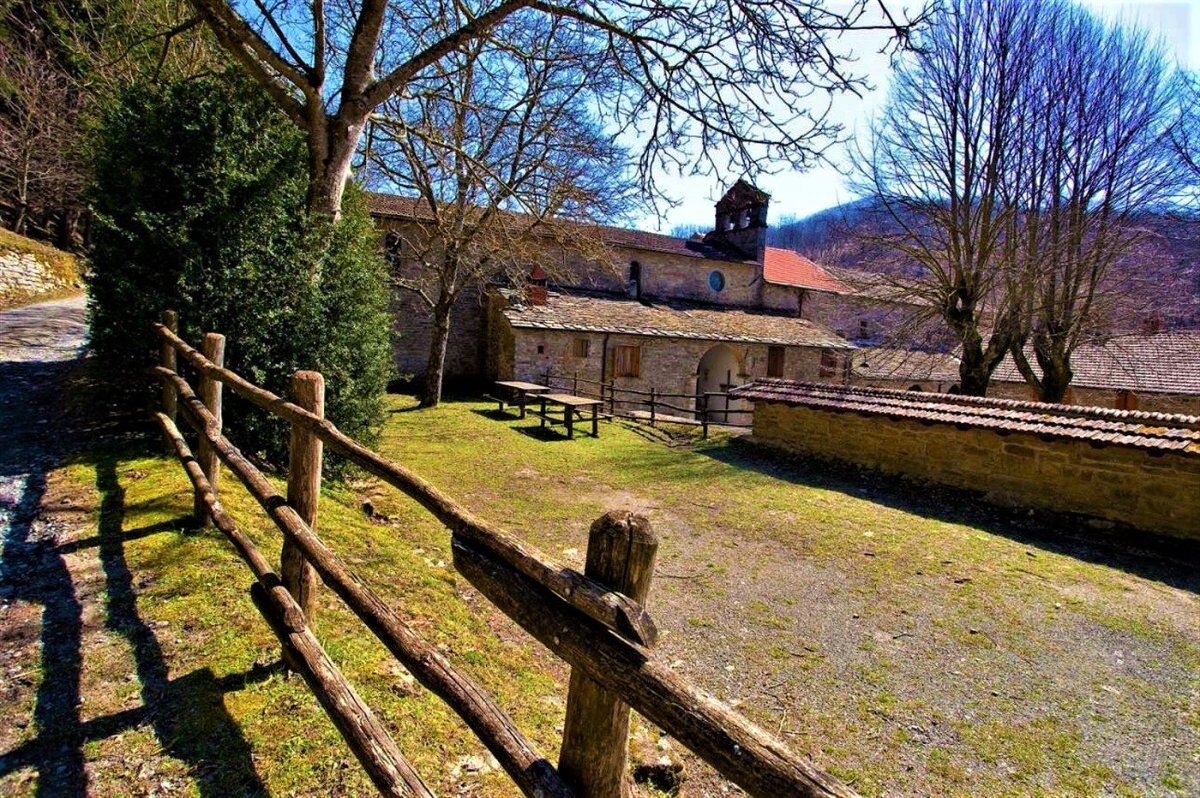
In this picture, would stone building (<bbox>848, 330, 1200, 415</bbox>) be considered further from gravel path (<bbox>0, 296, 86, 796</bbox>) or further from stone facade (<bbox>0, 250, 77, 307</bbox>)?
stone facade (<bbox>0, 250, 77, 307</bbox>)

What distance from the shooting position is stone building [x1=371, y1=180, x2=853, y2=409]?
21.1 meters

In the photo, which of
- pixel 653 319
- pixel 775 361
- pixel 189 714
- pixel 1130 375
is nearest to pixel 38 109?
pixel 653 319

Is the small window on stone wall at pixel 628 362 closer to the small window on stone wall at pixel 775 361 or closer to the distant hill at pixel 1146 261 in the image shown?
the small window on stone wall at pixel 775 361

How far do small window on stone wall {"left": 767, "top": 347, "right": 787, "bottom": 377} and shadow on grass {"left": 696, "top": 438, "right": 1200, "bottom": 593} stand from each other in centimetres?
1407

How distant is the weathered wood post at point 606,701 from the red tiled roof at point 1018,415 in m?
8.49

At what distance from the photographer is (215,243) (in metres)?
6.20

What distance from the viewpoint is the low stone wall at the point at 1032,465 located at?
7.24 metres

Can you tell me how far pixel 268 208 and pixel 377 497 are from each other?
11.0 feet

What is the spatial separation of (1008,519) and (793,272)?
79.4 feet

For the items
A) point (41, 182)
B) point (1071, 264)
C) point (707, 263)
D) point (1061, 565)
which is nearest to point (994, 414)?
point (1061, 565)

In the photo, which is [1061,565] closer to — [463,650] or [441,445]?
[463,650]

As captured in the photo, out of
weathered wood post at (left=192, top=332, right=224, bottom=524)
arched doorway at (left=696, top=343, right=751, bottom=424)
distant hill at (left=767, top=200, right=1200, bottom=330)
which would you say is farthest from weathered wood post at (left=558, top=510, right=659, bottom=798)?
arched doorway at (left=696, top=343, right=751, bottom=424)

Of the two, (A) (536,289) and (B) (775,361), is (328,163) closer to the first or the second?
(A) (536,289)

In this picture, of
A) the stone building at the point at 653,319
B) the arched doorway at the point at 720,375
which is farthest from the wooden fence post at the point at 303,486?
the arched doorway at the point at 720,375
